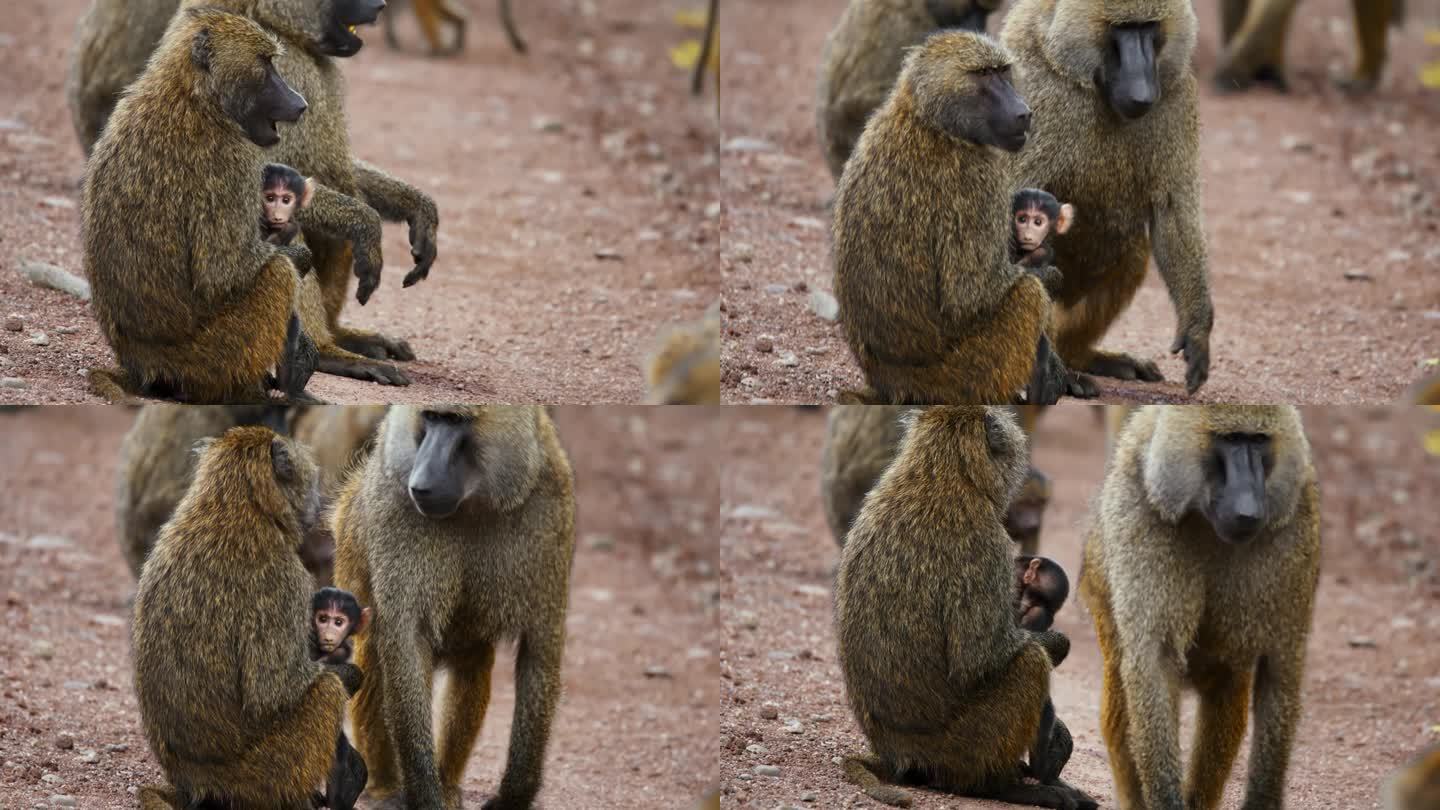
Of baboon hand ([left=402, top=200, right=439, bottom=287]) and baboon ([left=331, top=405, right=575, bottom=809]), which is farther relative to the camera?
baboon hand ([left=402, top=200, right=439, bottom=287])

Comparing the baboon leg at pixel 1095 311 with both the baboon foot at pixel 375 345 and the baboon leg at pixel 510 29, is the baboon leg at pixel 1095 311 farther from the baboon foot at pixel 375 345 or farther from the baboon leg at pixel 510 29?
the baboon leg at pixel 510 29

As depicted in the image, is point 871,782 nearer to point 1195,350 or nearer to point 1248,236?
point 1195,350

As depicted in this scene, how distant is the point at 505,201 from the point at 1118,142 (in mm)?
5049

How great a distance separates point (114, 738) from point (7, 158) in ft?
11.8

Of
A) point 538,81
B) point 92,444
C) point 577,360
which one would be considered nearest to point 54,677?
point 577,360

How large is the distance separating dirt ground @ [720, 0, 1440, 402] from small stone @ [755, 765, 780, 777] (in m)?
1.12

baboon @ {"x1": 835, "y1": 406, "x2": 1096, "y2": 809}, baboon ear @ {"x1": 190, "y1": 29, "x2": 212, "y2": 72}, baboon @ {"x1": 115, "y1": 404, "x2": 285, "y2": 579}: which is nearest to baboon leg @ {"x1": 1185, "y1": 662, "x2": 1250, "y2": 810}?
baboon @ {"x1": 835, "y1": 406, "x2": 1096, "y2": 809}

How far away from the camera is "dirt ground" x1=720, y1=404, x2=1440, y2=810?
250 inches

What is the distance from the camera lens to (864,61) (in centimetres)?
909

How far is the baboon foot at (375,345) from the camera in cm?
673

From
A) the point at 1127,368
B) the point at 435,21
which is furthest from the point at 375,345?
the point at 435,21

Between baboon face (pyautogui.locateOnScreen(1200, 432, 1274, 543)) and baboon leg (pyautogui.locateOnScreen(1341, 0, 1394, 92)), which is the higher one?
baboon leg (pyautogui.locateOnScreen(1341, 0, 1394, 92))

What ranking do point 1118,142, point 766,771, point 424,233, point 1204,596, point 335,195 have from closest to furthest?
point 1118,142
point 1204,596
point 766,771
point 335,195
point 424,233

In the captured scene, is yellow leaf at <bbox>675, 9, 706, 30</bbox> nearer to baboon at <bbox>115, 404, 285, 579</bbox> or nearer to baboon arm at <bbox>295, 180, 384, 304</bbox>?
baboon at <bbox>115, 404, 285, 579</bbox>
